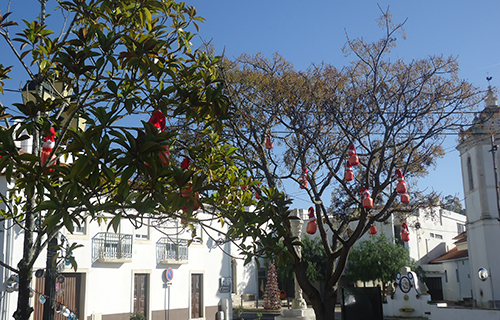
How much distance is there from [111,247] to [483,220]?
22983 mm

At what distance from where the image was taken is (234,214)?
5.08 metres

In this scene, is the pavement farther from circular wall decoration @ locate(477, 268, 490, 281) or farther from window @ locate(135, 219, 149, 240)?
window @ locate(135, 219, 149, 240)

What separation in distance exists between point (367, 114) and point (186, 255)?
663 inches

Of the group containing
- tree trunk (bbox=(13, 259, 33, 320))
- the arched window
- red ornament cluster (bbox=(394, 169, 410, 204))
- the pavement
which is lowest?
the pavement

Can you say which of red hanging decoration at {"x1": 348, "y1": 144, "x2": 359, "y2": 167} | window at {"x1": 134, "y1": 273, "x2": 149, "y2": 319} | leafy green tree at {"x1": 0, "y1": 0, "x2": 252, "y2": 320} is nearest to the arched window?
window at {"x1": 134, "y1": 273, "x2": 149, "y2": 319}

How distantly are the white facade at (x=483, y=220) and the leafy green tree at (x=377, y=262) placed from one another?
5917mm

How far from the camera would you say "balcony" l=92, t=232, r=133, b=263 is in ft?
68.5

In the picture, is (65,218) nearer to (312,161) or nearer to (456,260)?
(312,161)

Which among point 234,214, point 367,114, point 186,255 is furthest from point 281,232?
point 186,255

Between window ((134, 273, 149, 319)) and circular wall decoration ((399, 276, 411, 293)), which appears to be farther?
circular wall decoration ((399, 276, 411, 293))

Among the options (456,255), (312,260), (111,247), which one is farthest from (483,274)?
(111,247)

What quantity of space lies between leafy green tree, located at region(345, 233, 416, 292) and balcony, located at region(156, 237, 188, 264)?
53.9ft

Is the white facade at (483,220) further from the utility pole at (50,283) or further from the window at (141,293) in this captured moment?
the utility pole at (50,283)

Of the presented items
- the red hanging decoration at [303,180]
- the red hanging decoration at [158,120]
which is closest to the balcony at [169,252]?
the red hanging decoration at [303,180]
